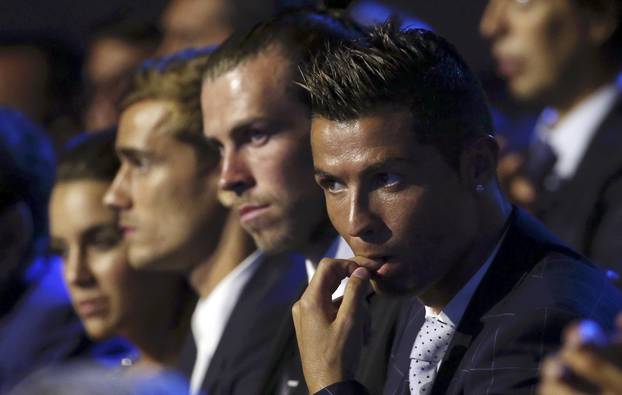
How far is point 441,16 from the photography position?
503 cm

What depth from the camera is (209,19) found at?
471cm

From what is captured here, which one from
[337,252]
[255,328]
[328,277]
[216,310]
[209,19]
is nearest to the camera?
[328,277]

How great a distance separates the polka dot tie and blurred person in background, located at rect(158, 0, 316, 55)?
6.44 ft

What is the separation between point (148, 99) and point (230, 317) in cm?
73

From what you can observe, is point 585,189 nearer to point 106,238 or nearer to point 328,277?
point 328,277

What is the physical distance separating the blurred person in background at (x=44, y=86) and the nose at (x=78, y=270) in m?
1.54

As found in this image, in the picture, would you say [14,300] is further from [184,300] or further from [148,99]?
[148,99]

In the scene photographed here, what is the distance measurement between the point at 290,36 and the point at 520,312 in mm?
1147

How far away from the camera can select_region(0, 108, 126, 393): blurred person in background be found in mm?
4109

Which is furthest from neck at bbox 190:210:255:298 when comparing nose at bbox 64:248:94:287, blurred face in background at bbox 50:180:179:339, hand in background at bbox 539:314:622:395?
hand in background at bbox 539:314:622:395

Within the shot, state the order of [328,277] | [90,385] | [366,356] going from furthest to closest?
[366,356], [328,277], [90,385]

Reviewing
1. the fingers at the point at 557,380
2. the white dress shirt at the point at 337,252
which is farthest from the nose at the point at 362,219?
the fingers at the point at 557,380

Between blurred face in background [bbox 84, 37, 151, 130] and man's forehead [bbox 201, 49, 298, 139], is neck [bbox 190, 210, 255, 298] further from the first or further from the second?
blurred face in background [bbox 84, 37, 151, 130]

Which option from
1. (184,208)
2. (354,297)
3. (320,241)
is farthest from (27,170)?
(354,297)
